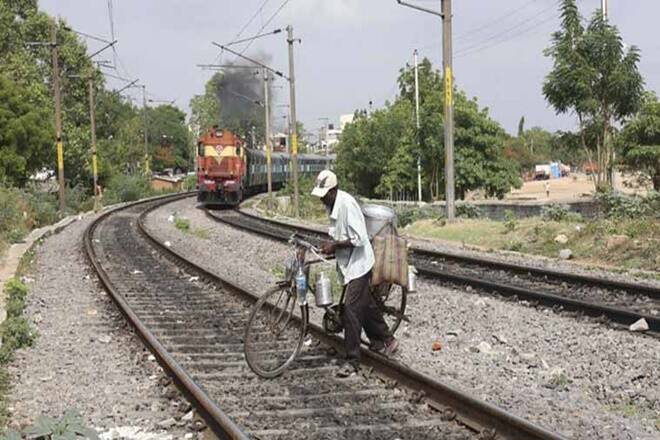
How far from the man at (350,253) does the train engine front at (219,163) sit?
113ft

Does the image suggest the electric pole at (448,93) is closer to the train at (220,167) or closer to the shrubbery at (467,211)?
the shrubbery at (467,211)

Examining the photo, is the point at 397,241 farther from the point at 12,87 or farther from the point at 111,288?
the point at 12,87

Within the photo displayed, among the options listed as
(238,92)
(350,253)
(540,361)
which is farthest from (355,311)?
(238,92)

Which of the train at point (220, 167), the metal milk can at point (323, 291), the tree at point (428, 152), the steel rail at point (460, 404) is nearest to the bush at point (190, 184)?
the tree at point (428, 152)

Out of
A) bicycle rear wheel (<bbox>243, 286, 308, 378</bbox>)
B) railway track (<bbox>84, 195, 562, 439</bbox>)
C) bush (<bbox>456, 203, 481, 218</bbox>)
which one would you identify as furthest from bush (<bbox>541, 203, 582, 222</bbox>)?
bicycle rear wheel (<bbox>243, 286, 308, 378</bbox>)

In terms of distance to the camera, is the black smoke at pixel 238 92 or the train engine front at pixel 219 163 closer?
the train engine front at pixel 219 163

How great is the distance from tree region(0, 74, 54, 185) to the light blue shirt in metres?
30.5

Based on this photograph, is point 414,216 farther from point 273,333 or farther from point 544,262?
point 273,333

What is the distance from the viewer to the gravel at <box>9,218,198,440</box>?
6.59m

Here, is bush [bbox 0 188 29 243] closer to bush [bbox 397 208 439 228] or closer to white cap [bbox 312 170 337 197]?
bush [bbox 397 208 439 228]

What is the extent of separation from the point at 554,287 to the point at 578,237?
18.0 feet

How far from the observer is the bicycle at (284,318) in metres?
7.85

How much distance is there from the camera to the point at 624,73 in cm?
2380

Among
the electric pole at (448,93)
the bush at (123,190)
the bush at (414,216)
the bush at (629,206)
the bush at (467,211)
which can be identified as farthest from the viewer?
the bush at (123,190)
